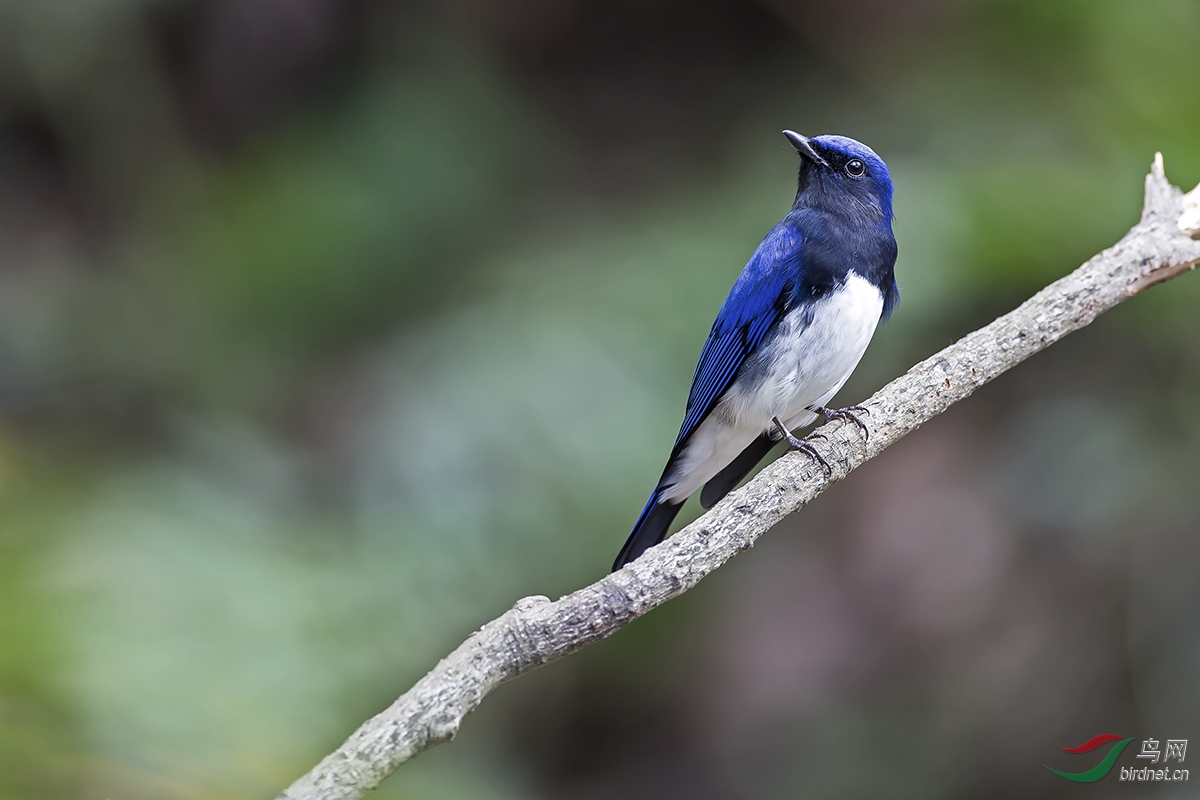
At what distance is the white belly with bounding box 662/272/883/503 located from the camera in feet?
9.47

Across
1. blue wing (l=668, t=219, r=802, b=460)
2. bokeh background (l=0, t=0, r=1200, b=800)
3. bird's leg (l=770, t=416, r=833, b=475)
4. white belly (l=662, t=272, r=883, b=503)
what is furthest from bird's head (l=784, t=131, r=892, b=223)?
bokeh background (l=0, t=0, r=1200, b=800)

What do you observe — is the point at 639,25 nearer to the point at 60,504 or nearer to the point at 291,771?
the point at 60,504

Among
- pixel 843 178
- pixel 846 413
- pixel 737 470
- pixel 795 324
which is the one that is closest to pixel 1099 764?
pixel 737 470

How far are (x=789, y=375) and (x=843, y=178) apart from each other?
2.09 ft

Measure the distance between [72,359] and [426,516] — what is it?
2488 mm

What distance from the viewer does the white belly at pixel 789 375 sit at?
114 inches

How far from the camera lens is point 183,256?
18.7ft

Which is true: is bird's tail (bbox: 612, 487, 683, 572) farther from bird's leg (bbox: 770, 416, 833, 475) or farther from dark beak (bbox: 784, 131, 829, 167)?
dark beak (bbox: 784, 131, 829, 167)

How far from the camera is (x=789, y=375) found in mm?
2963

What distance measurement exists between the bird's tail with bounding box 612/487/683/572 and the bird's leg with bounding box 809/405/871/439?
0.52m

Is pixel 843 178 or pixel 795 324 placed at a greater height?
pixel 843 178

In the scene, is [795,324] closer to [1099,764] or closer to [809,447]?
[809,447]

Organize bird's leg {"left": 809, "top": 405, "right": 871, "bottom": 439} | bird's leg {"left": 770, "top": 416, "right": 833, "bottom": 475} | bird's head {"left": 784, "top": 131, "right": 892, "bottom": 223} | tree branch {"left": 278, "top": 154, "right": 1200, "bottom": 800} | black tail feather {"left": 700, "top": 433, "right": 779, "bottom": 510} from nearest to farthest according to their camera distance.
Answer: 1. tree branch {"left": 278, "top": 154, "right": 1200, "bottom": 800}
2. bird's leg {"left": 770, "top": 416, "right": 833, "bottom": 475}
3. bird's leg {"left": 809, "top": 405, "right": 871, "bottom": 439}
4. bird's head {"left": 784, "top": 131, "right": 892, "bottom": 223}
5. black tail feather {"left": 700, "top": 433, "right": 779, "bottom": 510}

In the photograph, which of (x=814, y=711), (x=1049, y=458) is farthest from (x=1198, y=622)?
(x=814, y=711)
